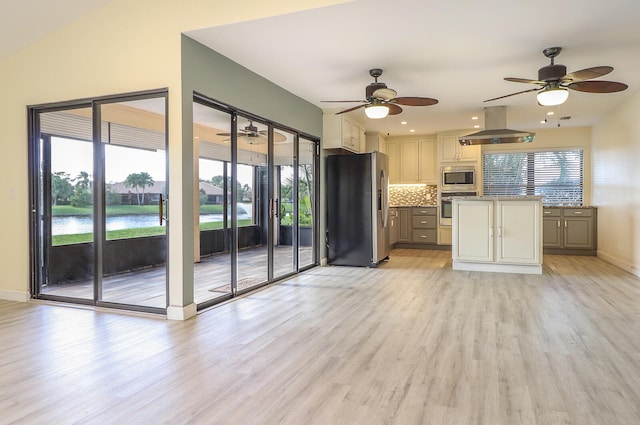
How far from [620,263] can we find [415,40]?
5212 millimetres

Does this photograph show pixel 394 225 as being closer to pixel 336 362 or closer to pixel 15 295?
pixel 336 362

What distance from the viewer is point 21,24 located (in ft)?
13.4

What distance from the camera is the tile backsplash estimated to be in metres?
9.55

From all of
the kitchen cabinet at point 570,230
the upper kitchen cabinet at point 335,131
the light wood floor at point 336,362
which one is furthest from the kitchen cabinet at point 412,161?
the light wood floor at point 336,362

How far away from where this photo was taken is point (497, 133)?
6.36m

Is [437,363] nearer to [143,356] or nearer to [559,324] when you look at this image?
[559,324]

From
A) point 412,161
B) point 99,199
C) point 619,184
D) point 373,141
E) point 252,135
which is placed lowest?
point 99,199

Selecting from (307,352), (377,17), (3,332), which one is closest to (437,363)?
(307,352)

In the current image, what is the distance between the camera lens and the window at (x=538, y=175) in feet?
28.3

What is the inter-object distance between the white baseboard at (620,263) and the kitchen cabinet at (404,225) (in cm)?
358

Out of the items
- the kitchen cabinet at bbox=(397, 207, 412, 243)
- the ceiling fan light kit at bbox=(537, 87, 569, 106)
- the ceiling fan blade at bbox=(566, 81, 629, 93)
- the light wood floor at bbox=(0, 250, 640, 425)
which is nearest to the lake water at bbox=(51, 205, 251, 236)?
the light wood floor at bbox=(0, 250, 640, 425)

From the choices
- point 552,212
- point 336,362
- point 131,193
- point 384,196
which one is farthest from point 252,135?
point 552,212

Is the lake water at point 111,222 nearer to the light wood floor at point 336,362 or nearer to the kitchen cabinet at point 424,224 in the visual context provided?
the light wood floor at point 336,362

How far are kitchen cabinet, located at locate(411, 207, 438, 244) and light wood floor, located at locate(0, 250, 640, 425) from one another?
4356mm
